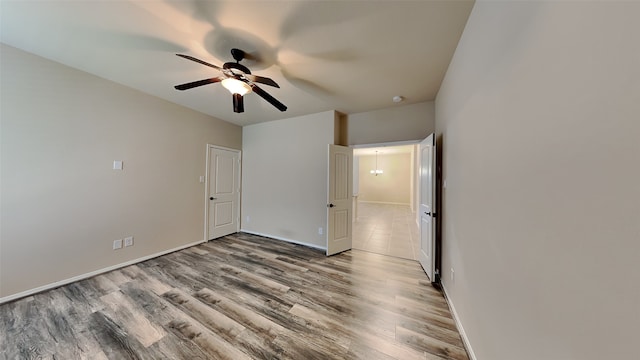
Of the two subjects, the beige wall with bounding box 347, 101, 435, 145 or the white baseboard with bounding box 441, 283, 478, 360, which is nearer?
the white baseboard with bounding box 441, 283, 478, 360

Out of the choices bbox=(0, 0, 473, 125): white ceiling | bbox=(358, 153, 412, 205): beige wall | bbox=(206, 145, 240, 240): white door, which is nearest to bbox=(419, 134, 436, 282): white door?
bbox=(0, 0, 473, 125): white ceiling

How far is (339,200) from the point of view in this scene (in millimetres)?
3586

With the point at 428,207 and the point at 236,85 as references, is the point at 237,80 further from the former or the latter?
the point at 428,207

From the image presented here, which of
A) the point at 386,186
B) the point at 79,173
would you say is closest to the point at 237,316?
the point at 79,173

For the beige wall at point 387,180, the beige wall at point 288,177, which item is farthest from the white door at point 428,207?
the beige wall at point 387,180

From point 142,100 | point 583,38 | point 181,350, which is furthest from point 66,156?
point 583,38

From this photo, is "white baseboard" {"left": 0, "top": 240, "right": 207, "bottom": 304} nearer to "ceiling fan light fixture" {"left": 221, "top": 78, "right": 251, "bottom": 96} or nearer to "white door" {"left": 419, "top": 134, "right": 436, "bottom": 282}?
"ceiling fan light fixture" {"left": 221, "top": 78, "right": 251, "bottom": 96}

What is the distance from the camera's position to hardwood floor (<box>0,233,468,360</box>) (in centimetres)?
157

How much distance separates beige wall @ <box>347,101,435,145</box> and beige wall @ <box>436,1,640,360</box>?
1904 mm

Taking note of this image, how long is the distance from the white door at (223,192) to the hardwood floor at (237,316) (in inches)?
53.6

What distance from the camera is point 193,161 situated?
3828mm

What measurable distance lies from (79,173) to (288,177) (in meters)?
2.94

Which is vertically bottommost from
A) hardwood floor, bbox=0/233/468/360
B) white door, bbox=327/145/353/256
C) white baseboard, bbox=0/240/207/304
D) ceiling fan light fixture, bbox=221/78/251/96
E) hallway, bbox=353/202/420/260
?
hardwood floor, bbox=0/233/468/360

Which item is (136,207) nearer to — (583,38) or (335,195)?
(335,195)
